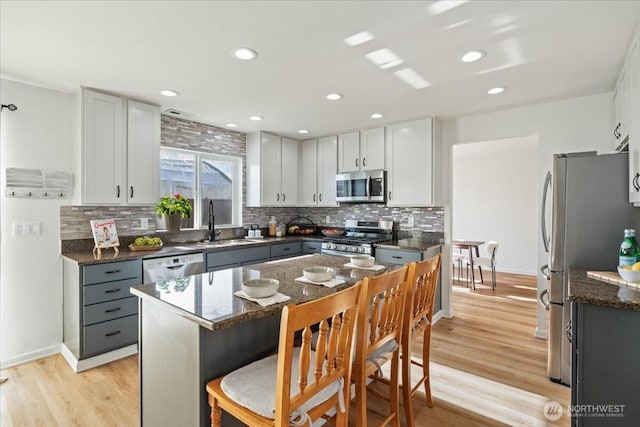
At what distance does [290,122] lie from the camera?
4.09 meters

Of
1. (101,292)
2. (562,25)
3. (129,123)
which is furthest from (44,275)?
(562,25)

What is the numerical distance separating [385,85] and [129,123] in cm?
251

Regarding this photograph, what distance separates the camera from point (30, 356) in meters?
2.89

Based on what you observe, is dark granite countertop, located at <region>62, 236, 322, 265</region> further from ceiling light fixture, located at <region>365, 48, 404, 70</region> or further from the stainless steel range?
ceiling light fixture, located at <region>365, 48, 404, 70</region>

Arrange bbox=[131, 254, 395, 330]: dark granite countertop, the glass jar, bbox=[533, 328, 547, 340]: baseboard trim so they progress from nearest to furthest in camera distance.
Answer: bbox=[131, 254, 395, 330]: dark granite countertop
bbox=[533, 328, 547, 340]: baseboard trim
the glass jar

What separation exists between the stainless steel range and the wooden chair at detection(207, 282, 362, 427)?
2576mm

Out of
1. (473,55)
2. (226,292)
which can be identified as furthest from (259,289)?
(473,55)

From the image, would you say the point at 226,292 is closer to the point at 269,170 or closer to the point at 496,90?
the point at 496,90

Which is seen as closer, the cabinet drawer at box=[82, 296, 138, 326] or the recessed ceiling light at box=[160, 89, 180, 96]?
the cabinet drawer at box=[82, 296, 138, 326]

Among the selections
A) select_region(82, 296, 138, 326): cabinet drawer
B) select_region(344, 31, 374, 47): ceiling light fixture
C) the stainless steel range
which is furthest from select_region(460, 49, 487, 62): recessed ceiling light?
select_region(82, 296, 138, 326): cabinet drawer

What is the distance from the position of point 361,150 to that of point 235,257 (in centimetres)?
219

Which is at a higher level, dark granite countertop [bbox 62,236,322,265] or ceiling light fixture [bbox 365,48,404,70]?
ceiling light fixture [bbox 365,48,404,70]

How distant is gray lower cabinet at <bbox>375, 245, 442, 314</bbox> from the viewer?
3555 mm

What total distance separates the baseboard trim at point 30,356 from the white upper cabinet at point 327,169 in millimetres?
3419
